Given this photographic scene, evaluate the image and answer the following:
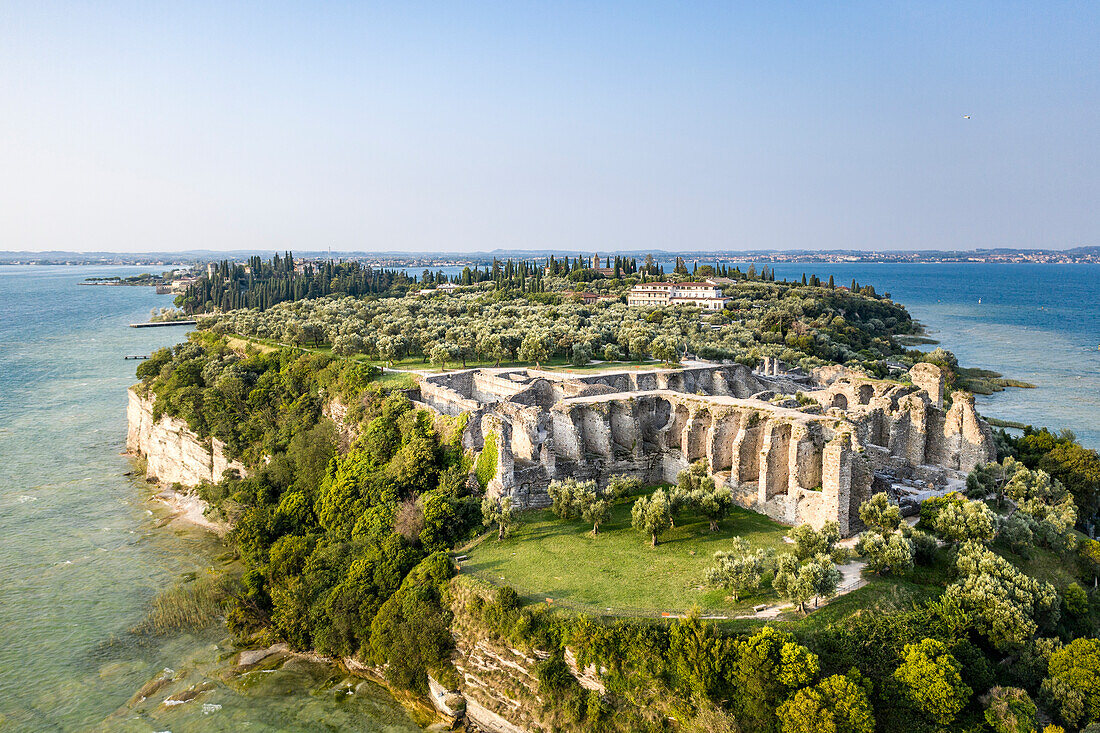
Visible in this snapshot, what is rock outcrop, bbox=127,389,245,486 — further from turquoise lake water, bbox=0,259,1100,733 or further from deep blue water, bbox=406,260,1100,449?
deep blue water, bbox=406,260,1100,449

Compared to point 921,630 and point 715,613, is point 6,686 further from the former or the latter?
point 921,630

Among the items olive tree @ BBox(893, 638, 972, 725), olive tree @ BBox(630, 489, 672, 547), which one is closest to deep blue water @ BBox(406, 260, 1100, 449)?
olive tree @ BBox(630, 489, 672, 547)

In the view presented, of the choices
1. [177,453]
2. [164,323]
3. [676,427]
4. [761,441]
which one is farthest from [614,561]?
[164,323]

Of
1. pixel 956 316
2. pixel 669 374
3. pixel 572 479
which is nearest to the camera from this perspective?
pixel 572 479

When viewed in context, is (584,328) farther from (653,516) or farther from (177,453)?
(653,516)

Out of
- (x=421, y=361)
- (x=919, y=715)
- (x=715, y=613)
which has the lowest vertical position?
(x=919, y=715)

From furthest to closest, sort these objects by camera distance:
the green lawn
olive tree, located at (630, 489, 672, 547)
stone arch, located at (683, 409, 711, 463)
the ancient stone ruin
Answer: stone arch, located at (683, 409, 711, 463) → the ancient stone ruin → olive tree, located at (630, 489, 672, 547) → the green lawn

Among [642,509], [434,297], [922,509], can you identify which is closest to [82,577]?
[642,509]

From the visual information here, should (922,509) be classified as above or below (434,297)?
below
